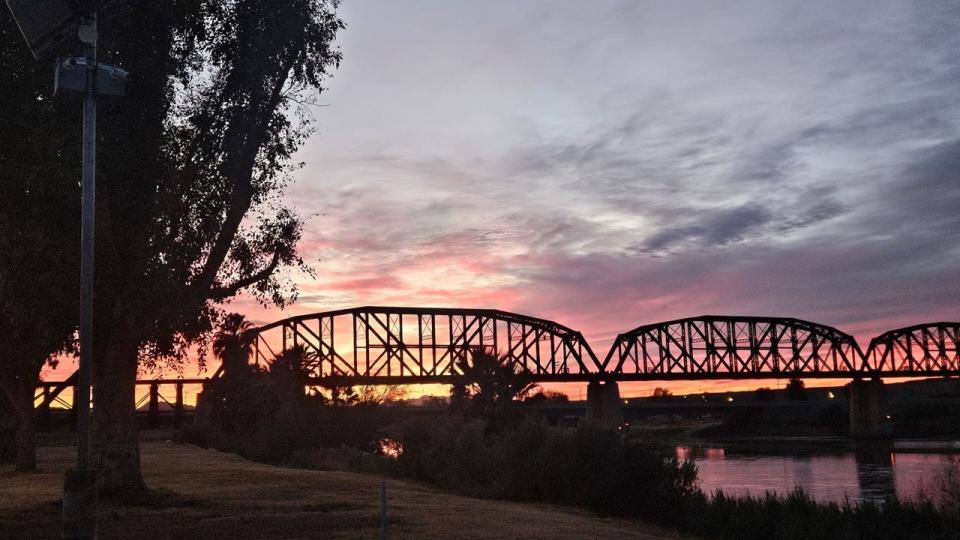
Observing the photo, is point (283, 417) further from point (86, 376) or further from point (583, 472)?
point (86, 376)

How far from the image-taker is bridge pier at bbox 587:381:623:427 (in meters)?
121

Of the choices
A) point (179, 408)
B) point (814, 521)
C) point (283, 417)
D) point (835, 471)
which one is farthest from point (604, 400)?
point (814, 521)

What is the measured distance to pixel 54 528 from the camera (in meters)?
17.6

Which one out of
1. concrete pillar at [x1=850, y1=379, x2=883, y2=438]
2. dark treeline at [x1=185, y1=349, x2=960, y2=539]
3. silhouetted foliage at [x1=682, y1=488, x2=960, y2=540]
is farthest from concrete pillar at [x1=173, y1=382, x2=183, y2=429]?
concrete pillar at [x1=850, y1=379, x2=883, y2=438]

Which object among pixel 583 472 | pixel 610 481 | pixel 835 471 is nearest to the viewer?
pixel 610 481

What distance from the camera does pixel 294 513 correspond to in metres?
19.4

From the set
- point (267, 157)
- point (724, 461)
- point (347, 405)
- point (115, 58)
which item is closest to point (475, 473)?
point (267, 157)

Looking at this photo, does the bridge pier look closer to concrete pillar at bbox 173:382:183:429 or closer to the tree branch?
concrete pillar at bbox 173:382:183:429

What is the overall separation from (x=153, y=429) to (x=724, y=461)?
49638mm

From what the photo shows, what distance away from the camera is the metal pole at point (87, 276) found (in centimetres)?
1345

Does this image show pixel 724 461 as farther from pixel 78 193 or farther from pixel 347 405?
pixel 78 193

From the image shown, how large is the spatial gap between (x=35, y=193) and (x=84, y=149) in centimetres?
652

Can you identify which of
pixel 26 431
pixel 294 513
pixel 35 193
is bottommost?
pixel 294 513

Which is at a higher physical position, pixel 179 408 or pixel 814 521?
pixel 179 408
